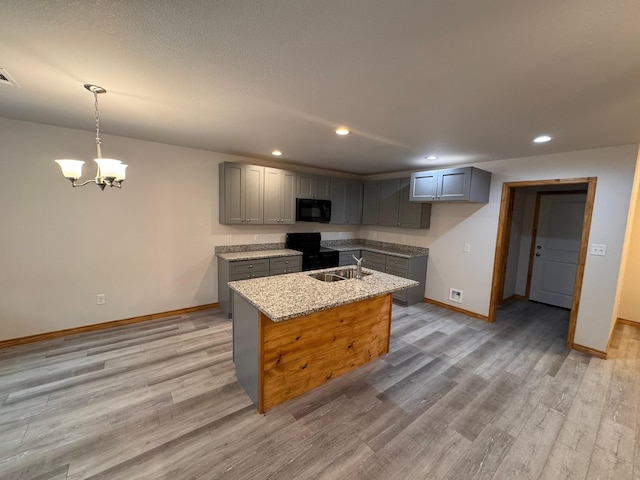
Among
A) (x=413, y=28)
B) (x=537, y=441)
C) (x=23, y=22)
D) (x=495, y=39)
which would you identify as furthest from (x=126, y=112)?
(x=537, y=441)

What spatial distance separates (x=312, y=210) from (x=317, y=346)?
2.92 metres

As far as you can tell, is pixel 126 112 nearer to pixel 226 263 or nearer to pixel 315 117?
pixel 315 117

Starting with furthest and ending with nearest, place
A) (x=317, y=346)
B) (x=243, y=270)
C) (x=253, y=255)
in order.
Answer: (x=253, y=255) → (x=243, y=270) → (x=317, y=346)

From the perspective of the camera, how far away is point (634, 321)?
4199 mm

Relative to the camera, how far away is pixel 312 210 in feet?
16.1

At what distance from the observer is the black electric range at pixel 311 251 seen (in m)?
4.72

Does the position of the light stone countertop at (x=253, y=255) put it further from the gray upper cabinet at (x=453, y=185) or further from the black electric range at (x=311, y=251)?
the gray upper cabinet at (x=453, y=185)

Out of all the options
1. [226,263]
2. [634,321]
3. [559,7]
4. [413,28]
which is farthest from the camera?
[634,321]

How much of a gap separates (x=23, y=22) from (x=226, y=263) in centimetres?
300

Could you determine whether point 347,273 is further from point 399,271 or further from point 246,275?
point 399,271

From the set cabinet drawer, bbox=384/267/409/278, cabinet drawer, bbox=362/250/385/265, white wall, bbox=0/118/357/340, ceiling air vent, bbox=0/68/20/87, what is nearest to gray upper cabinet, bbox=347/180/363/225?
cabinet drawer, bbox=362/250/385/265

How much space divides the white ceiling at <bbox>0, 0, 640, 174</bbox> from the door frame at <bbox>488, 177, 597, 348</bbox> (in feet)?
2.21

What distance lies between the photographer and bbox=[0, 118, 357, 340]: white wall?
2.95 m

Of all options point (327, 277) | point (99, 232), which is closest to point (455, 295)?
point (327, 277)
